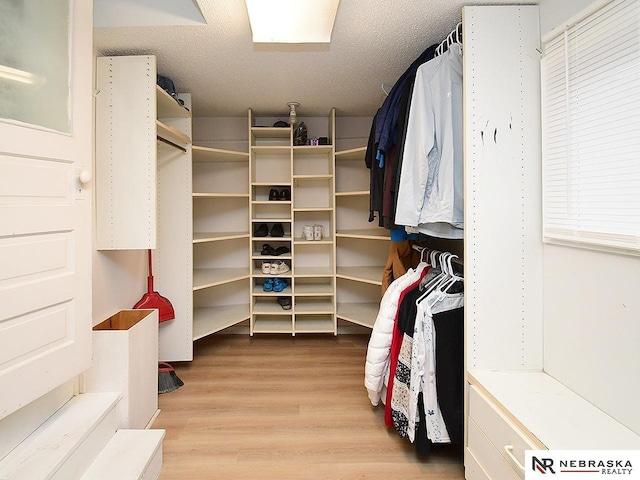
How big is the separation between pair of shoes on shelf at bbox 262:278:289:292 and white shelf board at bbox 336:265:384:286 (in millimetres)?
555

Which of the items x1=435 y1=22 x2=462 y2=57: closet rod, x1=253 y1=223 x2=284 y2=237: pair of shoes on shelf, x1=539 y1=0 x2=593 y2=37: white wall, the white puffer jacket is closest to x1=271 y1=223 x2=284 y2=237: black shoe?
x1=253 y1=223 x2=284 y2=237: pair of shoes on shelf

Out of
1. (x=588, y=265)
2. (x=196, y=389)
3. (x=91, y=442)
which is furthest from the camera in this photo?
(x=196, y=389)

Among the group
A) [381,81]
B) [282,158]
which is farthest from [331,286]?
[381,81]

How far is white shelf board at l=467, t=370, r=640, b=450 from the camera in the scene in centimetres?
98

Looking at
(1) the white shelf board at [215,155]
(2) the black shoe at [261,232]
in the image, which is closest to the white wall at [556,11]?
(1) the white shelf board at [215,155]

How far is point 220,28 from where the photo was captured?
1.68m

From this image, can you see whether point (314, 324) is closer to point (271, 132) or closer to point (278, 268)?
point (278, 268)

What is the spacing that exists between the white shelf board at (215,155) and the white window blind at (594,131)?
2.21 meters

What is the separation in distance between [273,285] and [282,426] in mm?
1429

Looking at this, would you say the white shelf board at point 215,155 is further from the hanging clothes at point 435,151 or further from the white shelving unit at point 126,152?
the hanging clothes at point 435,151

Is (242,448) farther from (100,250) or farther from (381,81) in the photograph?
(381,81)

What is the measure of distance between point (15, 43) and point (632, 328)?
7.51 feet

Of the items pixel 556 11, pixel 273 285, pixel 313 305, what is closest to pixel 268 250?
pixel 273 285

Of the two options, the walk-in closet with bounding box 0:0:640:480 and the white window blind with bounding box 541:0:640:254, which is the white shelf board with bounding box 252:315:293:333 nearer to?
the walk-in closet with bounding box 0:0:640:480
